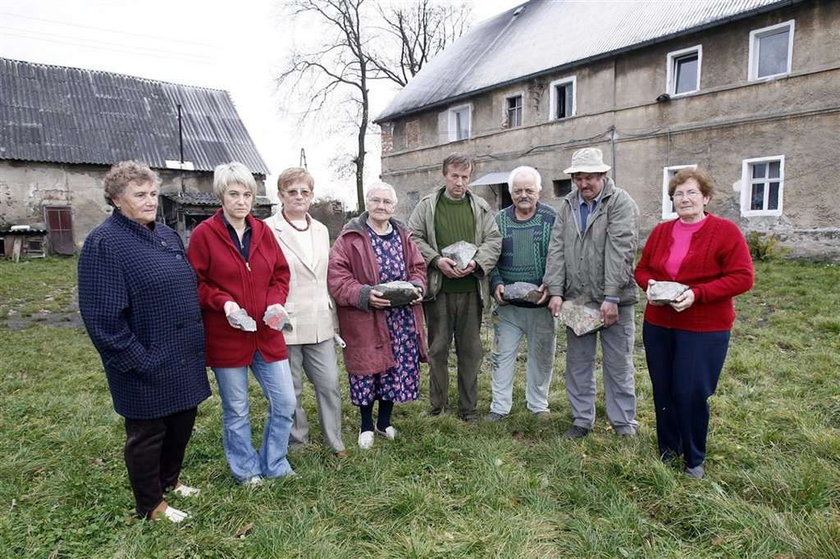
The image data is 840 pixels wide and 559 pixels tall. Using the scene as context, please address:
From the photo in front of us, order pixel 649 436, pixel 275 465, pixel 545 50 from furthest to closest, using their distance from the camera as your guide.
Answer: pixel 545 50
pixel 649 436
pixel 275 465

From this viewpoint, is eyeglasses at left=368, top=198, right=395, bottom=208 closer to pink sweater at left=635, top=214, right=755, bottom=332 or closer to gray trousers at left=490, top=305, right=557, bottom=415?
gray trousers at left=490, top=305, right=557, bottom=415

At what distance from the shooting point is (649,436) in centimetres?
350

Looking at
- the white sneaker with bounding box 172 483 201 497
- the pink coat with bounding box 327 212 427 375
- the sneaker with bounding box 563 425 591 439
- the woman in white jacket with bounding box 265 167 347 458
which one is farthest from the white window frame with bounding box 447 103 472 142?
the white sneaker with bounding box 172 483 201 497

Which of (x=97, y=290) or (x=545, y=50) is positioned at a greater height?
(x=545, y=50)

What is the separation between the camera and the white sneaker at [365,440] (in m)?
3.52

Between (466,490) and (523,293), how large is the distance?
59.2 inches

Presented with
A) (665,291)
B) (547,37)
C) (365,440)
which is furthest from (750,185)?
(365,440)

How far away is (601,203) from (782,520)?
2.05m

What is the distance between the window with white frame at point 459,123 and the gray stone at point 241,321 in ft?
55.9

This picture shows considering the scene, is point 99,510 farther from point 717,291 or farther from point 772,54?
point 772,54

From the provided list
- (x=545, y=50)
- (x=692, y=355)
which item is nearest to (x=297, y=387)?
(x=692, y=355)

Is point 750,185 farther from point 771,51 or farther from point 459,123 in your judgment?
point 459,123

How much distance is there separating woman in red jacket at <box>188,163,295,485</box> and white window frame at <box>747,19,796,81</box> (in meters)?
13.0

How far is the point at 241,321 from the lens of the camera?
260 centimetres
